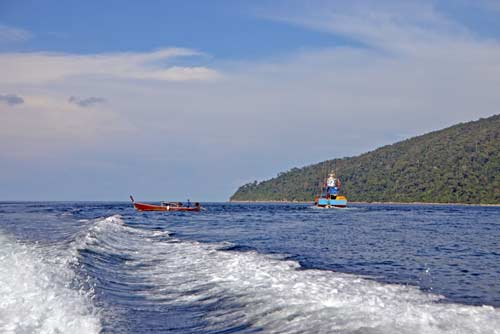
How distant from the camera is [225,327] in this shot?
11.2m

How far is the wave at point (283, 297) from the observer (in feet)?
35.3

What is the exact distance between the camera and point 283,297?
1352cm

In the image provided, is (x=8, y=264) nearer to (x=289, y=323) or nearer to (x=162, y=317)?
(x=162, y=317)

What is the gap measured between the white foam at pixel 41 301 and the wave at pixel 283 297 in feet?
6.30

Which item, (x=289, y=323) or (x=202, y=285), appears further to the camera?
(x=202, y=285)

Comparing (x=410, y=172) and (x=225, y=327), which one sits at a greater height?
(x=410, y=172)

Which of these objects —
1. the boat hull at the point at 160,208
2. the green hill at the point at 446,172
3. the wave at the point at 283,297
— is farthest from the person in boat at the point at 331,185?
the wave at the point at 283,297

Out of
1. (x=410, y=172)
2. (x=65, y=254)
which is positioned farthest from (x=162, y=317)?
(x=410, y=172)

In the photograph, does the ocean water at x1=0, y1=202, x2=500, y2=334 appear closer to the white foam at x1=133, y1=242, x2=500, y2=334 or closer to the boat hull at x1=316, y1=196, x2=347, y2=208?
the white foam at x1=133, y1=242, x2=500, y2=334

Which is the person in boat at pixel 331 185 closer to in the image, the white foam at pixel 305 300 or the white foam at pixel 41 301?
the white foam at pixel 305 300

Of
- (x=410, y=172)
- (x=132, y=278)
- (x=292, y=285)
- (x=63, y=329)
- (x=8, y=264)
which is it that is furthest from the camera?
(x=410, y=172)

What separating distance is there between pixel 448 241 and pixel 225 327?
23.6 metres

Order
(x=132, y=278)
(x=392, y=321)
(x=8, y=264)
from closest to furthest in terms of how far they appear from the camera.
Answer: (x=392, y=321)
(x=8, y=264)
(x=132, y=278)

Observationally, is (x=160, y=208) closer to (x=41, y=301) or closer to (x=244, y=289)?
(x=244, y=289)
